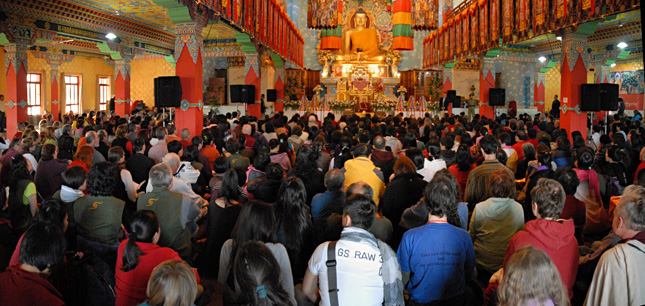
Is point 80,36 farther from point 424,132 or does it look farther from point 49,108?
point 424,132

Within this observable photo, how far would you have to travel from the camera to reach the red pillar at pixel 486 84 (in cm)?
2052

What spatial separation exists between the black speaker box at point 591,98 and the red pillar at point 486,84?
7109 mm

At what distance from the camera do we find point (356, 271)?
10.5 ft

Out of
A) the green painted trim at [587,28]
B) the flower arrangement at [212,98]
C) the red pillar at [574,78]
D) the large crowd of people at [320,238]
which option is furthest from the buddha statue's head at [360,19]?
the large crowd of people at [320,238]

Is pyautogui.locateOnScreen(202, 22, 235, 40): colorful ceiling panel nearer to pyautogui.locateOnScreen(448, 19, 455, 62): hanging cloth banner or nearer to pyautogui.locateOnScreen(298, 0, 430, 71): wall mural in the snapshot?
pyautogui.locateOnScreen(298, 0, 430, 71): wall mural

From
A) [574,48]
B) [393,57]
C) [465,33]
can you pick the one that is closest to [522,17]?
[574,48]

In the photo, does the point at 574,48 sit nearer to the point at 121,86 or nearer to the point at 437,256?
the point at 437,256

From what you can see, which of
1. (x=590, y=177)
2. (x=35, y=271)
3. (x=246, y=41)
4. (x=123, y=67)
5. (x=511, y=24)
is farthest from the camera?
(x=123, y=67)

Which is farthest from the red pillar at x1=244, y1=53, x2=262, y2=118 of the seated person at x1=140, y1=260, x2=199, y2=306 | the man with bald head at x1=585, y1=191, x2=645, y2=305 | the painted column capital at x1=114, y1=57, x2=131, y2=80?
the seated person at x1=140, y1=260, x2=199, y2=306

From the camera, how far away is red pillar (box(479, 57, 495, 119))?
67.3 ft

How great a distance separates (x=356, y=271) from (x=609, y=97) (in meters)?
12.1

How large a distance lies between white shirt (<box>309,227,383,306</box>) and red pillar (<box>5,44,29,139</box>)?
603 inches

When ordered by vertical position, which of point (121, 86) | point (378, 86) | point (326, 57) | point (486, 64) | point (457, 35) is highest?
point (326, 57)

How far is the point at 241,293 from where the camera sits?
2797 mm
